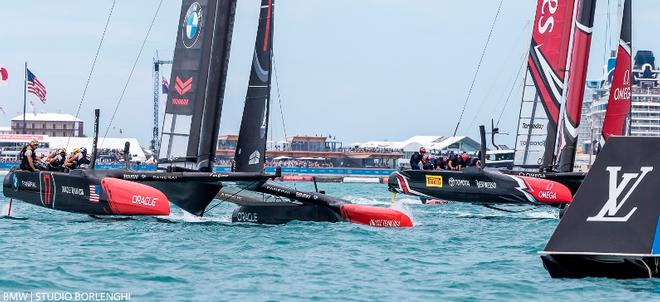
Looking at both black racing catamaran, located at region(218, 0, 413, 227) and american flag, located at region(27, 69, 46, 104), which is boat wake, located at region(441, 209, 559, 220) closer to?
black racing catamaran, located at region(218, 0, 413, 227)

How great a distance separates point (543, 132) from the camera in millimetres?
25281

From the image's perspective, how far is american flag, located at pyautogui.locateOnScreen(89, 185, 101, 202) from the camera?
1811 cm

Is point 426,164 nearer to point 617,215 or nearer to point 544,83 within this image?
point 544,83

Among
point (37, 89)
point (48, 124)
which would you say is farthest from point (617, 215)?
point (48, 124)

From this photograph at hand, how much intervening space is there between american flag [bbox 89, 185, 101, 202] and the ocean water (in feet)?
1.51

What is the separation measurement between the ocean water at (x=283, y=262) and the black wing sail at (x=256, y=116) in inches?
45.7

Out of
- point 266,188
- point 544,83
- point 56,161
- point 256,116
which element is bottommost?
point 266,188

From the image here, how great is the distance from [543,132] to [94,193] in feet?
36.2

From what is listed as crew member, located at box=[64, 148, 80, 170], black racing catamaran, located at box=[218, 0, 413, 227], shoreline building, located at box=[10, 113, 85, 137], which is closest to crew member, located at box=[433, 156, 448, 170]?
black racing catamaran, located at box=[218, 0, 413, 227]

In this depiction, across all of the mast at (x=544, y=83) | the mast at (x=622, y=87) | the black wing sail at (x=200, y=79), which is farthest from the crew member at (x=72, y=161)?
the mast at (x=622, y=87)

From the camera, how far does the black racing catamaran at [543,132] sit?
73.4ft

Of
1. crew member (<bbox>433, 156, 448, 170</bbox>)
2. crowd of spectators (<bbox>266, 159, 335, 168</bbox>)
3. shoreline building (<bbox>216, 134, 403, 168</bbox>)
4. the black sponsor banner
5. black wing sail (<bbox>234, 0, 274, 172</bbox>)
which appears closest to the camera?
the black sponsor banner

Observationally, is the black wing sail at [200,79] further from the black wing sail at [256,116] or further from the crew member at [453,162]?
the crew member at [453,162]

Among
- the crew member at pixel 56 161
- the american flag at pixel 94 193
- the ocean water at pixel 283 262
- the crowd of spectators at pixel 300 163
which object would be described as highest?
the crew member at pixel 56 161
